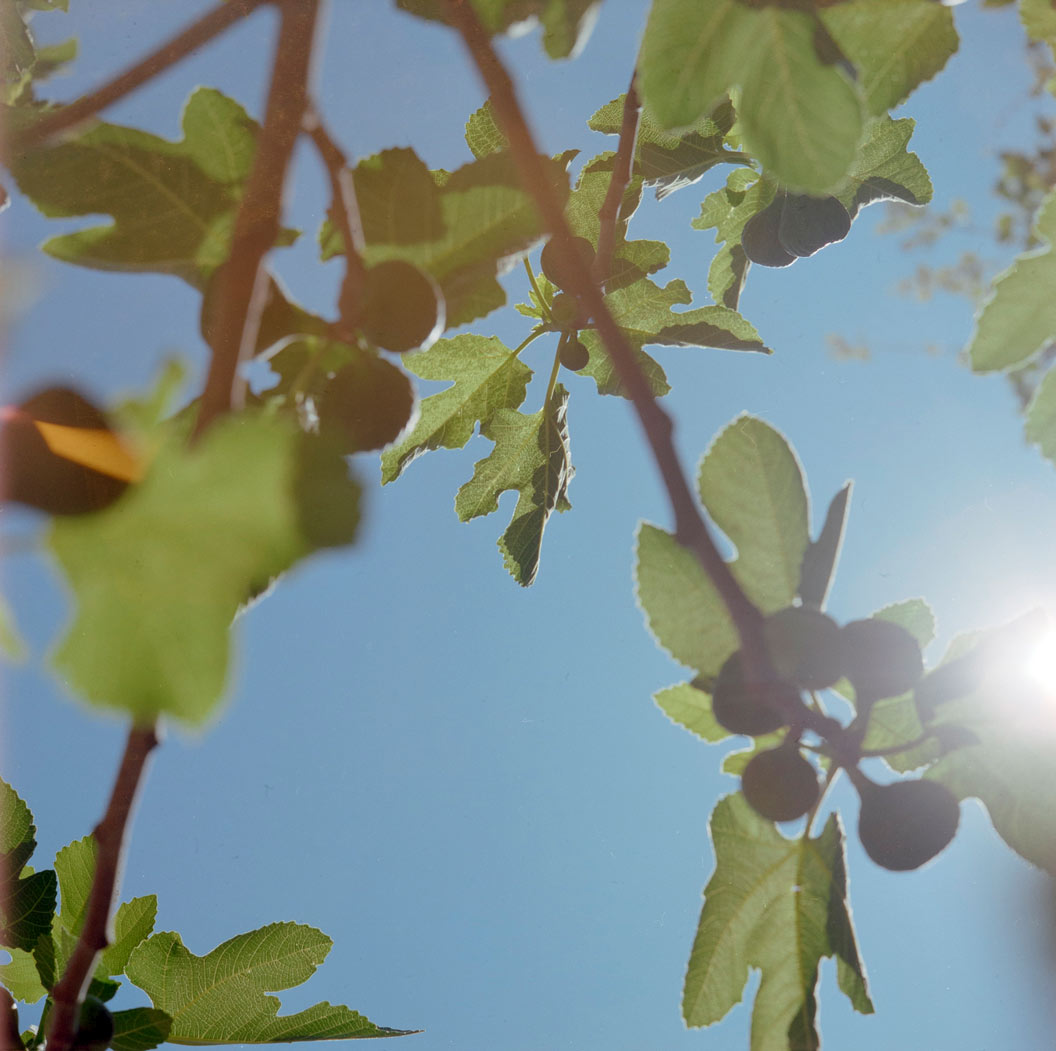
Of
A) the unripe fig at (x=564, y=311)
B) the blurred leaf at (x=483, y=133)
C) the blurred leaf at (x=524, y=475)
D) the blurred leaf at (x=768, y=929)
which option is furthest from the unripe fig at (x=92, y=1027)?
the blurred leaf at (x=483, y=133)

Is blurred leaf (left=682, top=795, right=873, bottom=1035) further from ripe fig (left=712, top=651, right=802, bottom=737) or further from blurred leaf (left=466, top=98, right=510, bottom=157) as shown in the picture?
blurred leaf (left=466, top=98, right=510, bottom=157)

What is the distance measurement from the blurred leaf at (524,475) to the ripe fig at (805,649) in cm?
97

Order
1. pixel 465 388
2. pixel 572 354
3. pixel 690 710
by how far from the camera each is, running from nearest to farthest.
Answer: pixel 690 710
pixel 572 354
pixel 465 388

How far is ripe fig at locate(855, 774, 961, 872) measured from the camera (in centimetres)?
86

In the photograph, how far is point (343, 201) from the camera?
88cm

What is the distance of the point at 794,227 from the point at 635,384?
114 cm

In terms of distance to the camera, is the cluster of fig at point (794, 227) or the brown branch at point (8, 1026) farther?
the cluster of fig at point (794, 227)

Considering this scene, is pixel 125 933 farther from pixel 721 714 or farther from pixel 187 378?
pixel 187 378

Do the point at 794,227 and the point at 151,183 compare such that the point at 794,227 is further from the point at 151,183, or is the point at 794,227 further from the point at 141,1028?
the point at 141,1028

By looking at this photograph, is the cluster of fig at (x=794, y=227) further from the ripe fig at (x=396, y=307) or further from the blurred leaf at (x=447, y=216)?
the ripe fig at (x=396, y=307)

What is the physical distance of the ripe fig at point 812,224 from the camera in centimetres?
171

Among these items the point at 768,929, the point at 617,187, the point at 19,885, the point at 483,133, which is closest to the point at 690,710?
the point at 768,929

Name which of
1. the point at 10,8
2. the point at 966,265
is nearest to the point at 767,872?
the point at 10,8

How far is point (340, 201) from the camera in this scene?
34.4 inches
